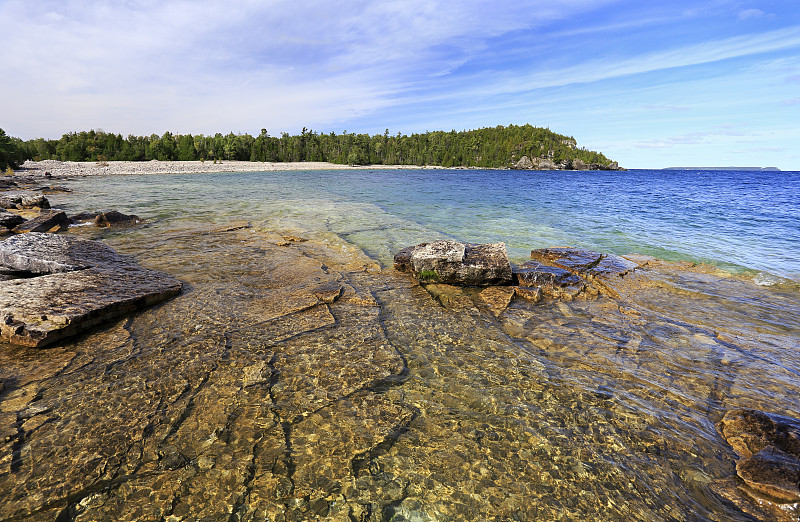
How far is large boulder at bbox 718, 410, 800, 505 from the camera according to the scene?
9.93ft

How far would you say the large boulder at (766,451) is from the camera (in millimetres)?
3025

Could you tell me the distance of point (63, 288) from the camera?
18.8ft

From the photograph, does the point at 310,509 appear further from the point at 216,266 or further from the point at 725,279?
the point at 725,279

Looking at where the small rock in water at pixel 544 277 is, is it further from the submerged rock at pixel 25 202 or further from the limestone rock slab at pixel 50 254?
the submerged rock at pixel 25 202

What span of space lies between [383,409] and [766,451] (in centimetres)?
395

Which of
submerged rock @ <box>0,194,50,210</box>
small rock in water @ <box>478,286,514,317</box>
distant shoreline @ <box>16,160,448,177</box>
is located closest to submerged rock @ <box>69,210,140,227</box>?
submerged rock @ <box>0,194,50,210</box>

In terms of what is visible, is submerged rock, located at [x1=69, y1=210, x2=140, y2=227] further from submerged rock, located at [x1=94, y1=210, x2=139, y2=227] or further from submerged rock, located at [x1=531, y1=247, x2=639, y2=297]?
submerged rock, located at [x1=531, y1=247, x2=639, y2=297]

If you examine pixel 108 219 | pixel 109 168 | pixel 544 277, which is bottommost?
pixel 544 277

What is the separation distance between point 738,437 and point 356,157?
495 feet

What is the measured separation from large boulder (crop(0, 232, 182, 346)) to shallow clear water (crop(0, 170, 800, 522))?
11.0 inches

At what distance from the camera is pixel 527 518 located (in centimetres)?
277

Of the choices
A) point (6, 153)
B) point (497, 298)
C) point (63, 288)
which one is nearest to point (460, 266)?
point (497, 298)

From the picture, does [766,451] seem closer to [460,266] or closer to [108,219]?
[460,266]

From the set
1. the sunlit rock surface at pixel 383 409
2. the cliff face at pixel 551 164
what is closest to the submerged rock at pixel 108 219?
the sunlit rock surface at pixel 383 409
